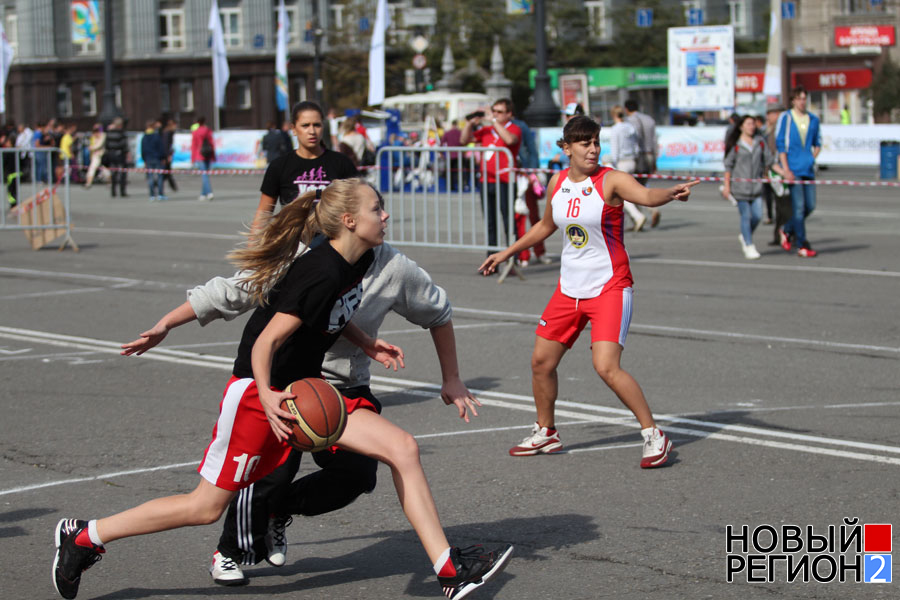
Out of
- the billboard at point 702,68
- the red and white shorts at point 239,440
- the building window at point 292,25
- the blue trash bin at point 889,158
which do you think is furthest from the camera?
the building window at point 292,25

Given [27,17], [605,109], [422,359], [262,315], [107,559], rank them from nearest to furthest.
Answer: [262,315], [107,559], [422,359], [605,109], [27,17]

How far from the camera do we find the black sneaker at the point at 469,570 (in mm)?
4258

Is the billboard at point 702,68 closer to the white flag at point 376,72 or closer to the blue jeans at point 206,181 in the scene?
the white flag at point 376,72

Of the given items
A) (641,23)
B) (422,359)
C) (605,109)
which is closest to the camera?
(422,359)

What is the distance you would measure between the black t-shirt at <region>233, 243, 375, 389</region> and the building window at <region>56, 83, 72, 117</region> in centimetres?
6604

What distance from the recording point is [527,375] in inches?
352

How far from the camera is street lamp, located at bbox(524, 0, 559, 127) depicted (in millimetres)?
28747

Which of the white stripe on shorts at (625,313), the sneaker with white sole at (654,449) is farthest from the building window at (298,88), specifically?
the sneaker with white sole at (654,449)

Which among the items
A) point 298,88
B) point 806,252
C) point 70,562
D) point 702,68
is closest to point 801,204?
point 806,252

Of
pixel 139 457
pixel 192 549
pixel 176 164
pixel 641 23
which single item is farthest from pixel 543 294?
pixel 641 23

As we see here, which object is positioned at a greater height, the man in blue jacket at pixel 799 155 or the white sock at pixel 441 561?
the man in blue jacket at pixel 799 155

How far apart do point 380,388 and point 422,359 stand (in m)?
1.08

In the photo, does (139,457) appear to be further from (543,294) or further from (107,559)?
(543,294)

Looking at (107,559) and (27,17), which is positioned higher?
(27,17)
